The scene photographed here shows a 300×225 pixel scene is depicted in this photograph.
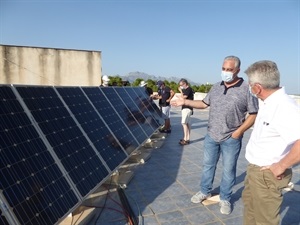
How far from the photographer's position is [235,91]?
4242mm

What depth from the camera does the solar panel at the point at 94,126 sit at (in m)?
4.58

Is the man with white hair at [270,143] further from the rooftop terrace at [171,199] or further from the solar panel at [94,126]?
the solar panel at [94,126]

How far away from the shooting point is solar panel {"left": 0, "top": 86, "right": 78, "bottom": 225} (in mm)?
2528

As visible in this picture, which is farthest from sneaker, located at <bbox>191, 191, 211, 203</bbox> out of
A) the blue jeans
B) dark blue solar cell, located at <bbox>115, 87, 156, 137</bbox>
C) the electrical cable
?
dark blue solar cell, located at <bbox>115, 87, 156, 137</bbox>

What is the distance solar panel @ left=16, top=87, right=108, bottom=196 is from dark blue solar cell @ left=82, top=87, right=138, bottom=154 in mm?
1075

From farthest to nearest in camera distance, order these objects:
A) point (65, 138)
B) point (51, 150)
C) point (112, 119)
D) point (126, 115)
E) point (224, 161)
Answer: point (126, 115), point (112, 119), point (224, 161), point (65, 138), point (51, 150)

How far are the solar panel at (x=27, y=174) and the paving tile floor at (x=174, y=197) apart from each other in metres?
1.21

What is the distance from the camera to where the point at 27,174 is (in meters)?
2.78

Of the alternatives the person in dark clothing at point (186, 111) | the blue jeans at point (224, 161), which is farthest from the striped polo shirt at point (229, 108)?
the person in dark clothing at point (186, 111)

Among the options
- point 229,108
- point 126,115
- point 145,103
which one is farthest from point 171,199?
point 145,103

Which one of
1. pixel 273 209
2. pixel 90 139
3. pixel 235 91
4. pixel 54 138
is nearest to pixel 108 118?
pixel 90 139

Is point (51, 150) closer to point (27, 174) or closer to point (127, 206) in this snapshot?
point (27, 174)

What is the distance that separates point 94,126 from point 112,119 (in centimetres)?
110

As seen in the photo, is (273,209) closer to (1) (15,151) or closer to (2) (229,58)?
(2) (229,58)
